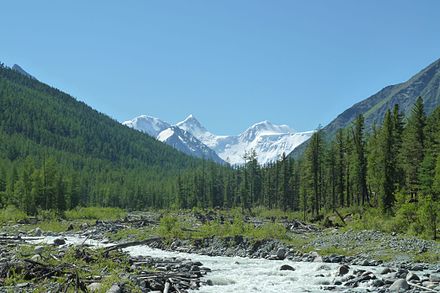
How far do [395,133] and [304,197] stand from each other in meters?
28.2

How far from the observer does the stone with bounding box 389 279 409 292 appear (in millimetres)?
21402

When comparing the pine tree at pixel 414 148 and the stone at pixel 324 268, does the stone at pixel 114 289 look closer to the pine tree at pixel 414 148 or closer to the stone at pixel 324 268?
the stone at pixel 324 268

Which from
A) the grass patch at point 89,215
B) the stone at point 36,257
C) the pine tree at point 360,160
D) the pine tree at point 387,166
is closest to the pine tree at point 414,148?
the pine tree at point 387,166

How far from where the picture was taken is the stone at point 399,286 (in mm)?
21402

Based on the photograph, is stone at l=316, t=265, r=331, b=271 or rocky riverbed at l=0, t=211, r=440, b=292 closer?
rocky riverbed at l=0, t=211, r=440, b=292

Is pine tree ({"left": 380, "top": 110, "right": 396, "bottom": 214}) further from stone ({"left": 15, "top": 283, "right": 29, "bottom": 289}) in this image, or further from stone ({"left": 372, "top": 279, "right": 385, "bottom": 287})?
stone ({"left": 15, "top": 283, "right": 29, "bottom": 289})

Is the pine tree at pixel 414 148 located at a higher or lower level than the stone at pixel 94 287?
higher

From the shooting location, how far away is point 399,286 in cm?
A: 2162

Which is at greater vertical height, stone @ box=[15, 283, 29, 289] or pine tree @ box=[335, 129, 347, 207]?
pine tree @ box=[335, 129, 347, 207]

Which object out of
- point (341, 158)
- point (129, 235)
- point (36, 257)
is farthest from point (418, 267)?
point (341, 158)

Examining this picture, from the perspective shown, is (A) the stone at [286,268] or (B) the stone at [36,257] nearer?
(B) the stone at [36,257]

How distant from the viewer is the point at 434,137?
2119 inches

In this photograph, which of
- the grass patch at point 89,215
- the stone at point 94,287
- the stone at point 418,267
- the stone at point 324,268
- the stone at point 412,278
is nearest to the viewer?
the stone at point 94,287

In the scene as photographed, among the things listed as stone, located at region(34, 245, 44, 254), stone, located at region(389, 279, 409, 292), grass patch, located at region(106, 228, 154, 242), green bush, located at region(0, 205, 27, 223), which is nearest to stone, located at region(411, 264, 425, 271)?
stone, located at region(389, 279, 409, 292)
